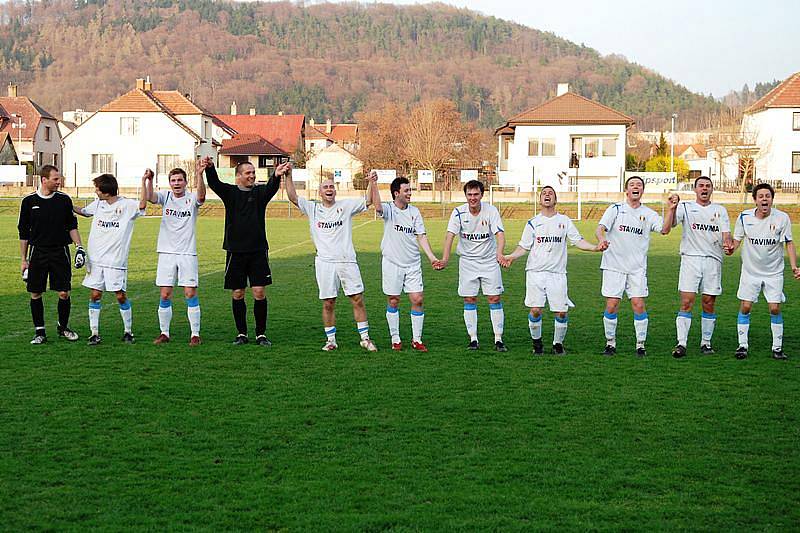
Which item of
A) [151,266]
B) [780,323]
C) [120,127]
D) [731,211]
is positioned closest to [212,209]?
[120,127]

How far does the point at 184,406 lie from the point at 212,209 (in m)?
42.6

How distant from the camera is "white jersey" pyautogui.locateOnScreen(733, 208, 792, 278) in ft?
32.4

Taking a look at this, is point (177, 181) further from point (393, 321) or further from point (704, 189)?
point (704, 189)

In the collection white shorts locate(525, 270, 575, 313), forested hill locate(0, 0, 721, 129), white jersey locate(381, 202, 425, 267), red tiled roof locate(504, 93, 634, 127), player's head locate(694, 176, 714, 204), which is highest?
forested hill locate(0, 0, 721, 129)

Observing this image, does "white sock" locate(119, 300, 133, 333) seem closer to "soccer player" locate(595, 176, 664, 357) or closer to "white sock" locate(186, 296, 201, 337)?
"white sock" locate(186, 296, 201, 337)

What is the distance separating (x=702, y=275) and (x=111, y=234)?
21.5 feet

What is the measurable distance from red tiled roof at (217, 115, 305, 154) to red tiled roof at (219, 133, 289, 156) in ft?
41.0

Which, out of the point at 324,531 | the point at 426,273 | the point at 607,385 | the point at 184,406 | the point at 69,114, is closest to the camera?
the point at 324,531

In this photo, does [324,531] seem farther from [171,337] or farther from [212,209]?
[212,209]

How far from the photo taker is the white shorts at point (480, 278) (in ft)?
33.8

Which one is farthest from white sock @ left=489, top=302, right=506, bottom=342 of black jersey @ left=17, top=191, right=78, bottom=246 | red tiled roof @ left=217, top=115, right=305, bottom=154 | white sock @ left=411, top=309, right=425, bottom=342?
red tiled roof @ left=217, top=115, right=305, bottom=154

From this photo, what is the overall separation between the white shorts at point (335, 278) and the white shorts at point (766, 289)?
4.15 metres

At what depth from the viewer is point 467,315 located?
417 inches

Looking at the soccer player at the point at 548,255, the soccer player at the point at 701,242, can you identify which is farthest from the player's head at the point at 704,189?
the soccer player at the point at 548,255
